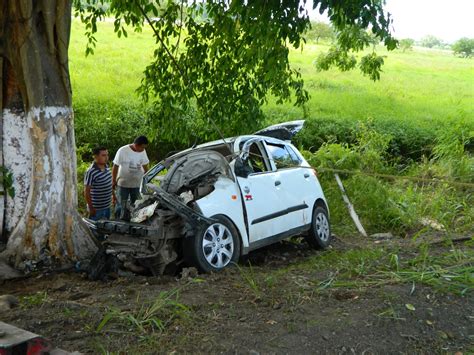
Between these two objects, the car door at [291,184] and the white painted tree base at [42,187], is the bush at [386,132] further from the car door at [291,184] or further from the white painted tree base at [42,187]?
the white painted tree base at [42,187]

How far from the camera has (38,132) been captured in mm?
6156

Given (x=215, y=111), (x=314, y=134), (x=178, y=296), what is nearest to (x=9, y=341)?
(x=178, y=296)

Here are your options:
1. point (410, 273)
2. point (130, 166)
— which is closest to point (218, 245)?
point (410, 273)

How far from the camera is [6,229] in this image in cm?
645

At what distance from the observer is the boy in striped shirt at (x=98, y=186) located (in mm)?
7980

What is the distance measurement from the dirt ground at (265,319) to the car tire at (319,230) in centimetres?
288

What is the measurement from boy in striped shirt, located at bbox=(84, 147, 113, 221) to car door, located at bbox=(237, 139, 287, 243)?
2.10 metres

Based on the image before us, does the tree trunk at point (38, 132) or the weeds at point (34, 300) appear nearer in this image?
the weeds at point (34, 300)

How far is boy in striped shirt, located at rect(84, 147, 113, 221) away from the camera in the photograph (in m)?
7.98

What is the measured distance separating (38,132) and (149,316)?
300 cm

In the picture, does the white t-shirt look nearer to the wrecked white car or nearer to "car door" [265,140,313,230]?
the wrecked white car

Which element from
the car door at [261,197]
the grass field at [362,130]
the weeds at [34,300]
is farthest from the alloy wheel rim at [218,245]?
the grass field at [362,130]

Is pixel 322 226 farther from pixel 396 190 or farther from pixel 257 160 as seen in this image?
pixel 396 190

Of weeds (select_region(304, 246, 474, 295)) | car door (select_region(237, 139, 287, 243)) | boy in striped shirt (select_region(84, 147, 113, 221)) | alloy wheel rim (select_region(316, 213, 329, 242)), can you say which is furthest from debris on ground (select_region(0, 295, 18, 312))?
alloy wheel rim (select_region(316, 213, 329, 242))
